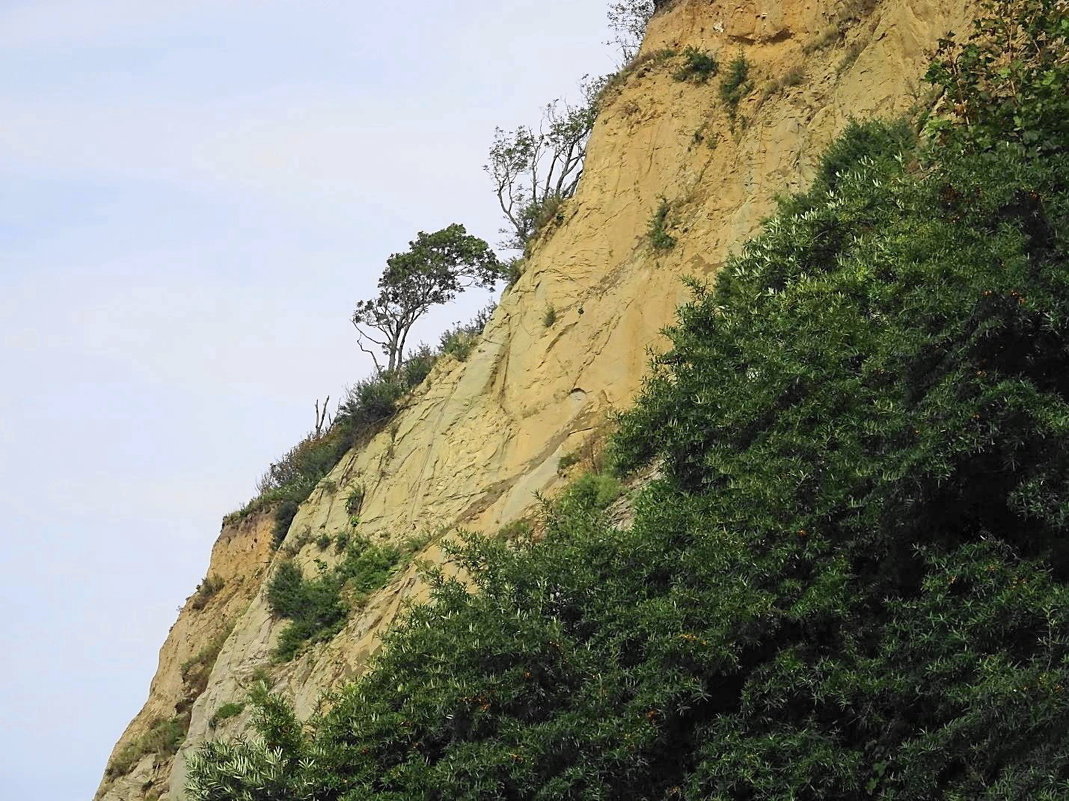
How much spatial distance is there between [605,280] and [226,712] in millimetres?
10114

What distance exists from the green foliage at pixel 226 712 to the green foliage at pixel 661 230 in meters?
10.9

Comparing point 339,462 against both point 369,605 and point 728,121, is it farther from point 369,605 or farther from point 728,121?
point 728,121

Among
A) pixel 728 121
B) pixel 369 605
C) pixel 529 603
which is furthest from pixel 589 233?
pixel 529 603

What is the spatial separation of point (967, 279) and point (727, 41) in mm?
13974

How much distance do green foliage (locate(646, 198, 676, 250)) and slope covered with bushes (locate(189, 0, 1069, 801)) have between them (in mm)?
6318

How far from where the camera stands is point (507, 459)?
78.2 feet

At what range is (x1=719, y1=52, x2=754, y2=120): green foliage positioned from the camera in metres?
24.0

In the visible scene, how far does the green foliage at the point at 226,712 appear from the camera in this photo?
2497 cm

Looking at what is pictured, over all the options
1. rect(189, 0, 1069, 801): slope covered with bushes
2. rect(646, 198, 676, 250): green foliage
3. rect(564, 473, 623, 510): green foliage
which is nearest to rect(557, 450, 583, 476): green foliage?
rect(564, 473, 623, 510): green foliage

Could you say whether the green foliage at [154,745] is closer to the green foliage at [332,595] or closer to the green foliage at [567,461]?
the green foliage at [332,595]

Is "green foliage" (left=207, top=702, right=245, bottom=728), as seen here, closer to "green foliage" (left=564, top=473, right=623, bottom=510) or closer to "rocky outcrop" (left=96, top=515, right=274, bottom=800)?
"rocky outcrop" (left=96, top=515, right=274, bottom=800)

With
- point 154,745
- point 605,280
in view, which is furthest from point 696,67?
point 154,745

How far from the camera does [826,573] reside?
40.5ft

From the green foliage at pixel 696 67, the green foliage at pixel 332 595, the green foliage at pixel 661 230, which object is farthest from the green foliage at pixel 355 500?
the green foliage at pixel 696 67
